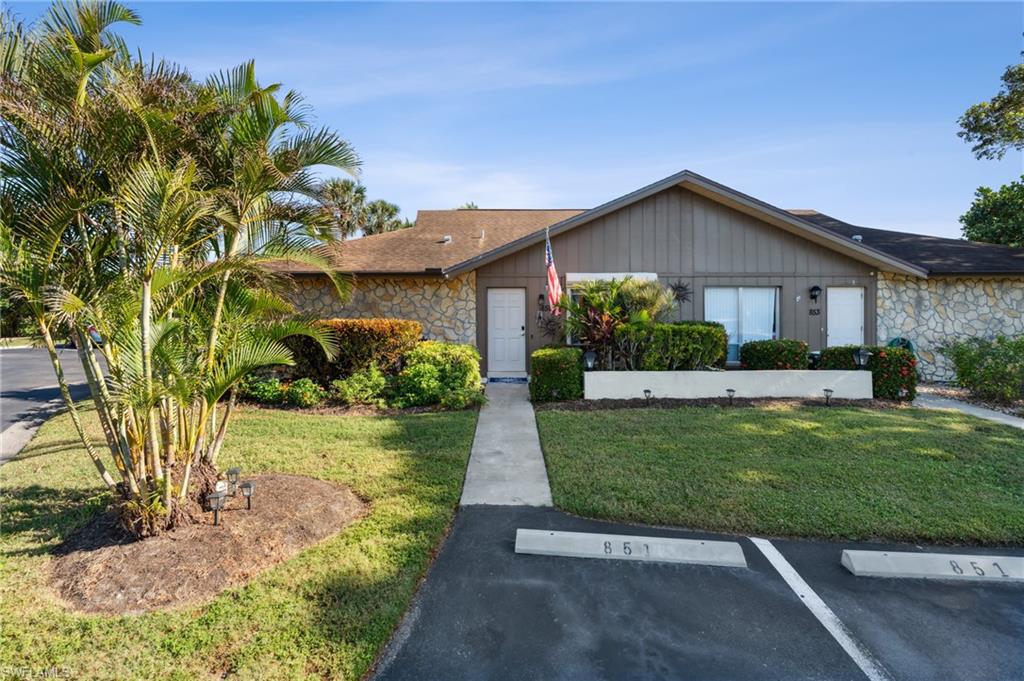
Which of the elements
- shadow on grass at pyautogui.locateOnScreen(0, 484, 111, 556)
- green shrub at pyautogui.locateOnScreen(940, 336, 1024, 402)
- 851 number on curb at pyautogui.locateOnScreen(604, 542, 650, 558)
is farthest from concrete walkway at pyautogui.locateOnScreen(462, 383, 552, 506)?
green shrub at pyautogui.locateOnScreen(940, 336, 1024, 402)

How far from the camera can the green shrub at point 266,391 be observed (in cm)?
899

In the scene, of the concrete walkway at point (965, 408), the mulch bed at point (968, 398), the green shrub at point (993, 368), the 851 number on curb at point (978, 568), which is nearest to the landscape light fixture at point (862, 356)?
the concrete walkway at point (965, 408)

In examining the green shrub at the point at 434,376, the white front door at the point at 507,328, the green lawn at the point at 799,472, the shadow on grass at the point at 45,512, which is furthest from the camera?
the white front door at the point at 507,328

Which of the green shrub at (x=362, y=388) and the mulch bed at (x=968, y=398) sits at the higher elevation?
the green shrub at (x=362, y=388)

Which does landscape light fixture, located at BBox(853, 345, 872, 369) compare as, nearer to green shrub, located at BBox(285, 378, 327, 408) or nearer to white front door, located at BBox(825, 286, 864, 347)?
white front door, located at BBox(825, 286, 864, 347)

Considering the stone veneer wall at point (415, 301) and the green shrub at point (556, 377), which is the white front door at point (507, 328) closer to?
the stone veneer wall at point (415, 301)

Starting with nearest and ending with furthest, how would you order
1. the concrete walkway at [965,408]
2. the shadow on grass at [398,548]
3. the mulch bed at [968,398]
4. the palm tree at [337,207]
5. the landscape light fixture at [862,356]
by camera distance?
1. the shadow on grass at [398,548]
2. the palm tree at [337,207]
3. the concrete walkway at [965,408]
4. the mulch bed at [968,398]
5. the landscape light fixture at [862,356]

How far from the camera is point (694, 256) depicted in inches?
447

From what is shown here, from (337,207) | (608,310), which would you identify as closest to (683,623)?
(337,207)

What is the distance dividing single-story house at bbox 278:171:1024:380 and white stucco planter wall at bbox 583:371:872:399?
7.86ft

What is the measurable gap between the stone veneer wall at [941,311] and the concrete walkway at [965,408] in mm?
2544

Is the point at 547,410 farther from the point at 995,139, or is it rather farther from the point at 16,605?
the point at 995,139

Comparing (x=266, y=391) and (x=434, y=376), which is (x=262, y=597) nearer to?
(x=434, y=376)

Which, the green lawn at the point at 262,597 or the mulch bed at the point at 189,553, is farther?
the mulch bed at the point at 189,553
